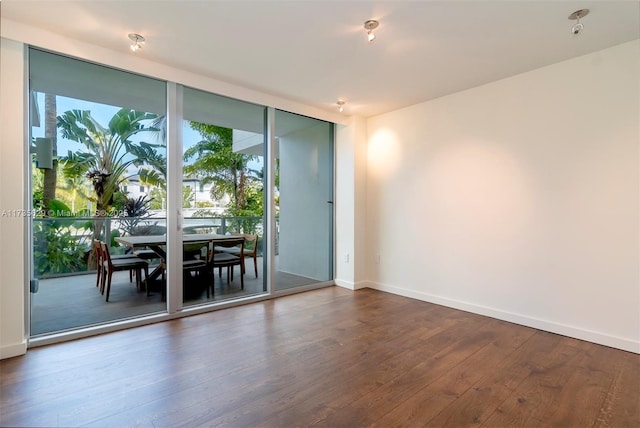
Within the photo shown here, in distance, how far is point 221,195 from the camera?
3793 millimetres

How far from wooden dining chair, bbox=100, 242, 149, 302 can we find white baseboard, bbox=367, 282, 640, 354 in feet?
10.6

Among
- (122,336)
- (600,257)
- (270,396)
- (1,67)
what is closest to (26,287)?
(122,336)

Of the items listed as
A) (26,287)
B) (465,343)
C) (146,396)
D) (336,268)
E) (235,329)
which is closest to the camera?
(146,396)

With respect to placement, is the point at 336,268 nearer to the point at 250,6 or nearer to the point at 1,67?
the point at 250,6

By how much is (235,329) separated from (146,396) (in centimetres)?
115

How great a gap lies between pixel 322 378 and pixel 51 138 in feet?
10.0

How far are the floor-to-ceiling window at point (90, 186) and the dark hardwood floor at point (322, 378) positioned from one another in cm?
43

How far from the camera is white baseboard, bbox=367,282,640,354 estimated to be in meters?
2.71

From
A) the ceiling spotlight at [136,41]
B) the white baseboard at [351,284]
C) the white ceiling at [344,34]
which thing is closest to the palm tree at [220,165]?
the white ceiling at [344,34]

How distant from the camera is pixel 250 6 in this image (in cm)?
226

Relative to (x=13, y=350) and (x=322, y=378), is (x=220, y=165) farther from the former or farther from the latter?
(x=322, y=378)

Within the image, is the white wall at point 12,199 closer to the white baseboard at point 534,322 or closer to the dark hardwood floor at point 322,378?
the dark hardwood floor at point 322,378

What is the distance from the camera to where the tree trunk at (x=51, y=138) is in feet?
8.98

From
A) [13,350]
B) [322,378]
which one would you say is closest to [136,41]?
[13,350]
